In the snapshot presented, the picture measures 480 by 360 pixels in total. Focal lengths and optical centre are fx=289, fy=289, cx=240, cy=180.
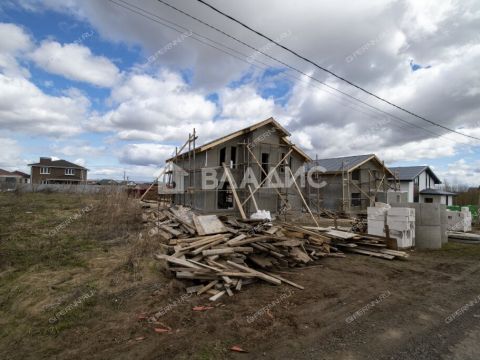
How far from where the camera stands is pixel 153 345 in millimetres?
4145

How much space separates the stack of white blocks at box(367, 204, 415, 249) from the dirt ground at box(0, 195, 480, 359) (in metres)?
2.45

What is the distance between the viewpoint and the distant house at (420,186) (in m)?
33.5

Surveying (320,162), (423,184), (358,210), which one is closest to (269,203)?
(358,210)

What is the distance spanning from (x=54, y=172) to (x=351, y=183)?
54838 mm

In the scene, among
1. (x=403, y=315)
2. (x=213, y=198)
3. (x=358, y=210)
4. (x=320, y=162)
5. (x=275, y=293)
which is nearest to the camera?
(x=403, y=315)

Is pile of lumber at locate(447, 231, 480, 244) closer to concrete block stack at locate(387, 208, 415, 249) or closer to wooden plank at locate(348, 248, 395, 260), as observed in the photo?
concrete block stack at locate(387, 208, 415, 249)

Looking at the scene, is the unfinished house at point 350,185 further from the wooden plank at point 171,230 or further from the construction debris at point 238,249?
the wooden plank at point 171,230

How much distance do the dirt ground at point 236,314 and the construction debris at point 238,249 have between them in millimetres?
292

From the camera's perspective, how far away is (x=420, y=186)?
35781 mm

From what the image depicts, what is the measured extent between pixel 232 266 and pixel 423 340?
4042 millimetres

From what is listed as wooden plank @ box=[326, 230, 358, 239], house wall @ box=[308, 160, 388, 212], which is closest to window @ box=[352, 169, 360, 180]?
house wall @ box=[308, 160, 388, 212]

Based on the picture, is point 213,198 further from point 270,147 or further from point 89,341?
point 89,341

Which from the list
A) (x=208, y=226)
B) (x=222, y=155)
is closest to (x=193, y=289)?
(x=208, y=226)

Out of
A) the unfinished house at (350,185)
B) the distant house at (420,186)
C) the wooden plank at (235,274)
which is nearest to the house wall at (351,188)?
the unfinished house at (350,185)
